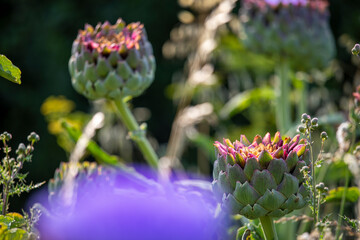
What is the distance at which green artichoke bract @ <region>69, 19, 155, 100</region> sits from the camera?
0.82m

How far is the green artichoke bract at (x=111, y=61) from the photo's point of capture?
824 mm

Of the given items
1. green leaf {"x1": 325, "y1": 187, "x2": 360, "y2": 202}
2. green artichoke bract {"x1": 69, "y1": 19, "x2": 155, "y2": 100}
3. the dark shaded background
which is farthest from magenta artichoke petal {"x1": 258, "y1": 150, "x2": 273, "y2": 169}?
the dark shaded background

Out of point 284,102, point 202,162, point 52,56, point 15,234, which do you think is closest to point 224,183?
point 15,234

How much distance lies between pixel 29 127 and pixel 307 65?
1849mm

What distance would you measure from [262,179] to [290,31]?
75 centimetres

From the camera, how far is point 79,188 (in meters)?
0.67

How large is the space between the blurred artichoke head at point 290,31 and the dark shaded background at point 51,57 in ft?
4.37

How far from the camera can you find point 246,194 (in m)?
0.50

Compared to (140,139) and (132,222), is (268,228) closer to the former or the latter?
(132,222)

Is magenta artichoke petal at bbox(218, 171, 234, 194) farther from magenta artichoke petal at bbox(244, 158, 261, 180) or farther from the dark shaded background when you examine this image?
the dark shaded background

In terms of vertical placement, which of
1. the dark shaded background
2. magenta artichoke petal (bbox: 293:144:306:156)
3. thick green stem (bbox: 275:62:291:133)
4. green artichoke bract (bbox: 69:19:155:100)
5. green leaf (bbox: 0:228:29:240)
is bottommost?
green leaf (bbox: 0:228:29:240)

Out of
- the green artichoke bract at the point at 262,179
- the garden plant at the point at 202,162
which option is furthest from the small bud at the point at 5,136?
the green artichoke bract at the point at 262,179

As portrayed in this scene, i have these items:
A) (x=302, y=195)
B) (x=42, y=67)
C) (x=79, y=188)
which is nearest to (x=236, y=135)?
(x=79, y=188)

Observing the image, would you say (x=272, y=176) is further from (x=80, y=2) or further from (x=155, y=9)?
(x=80, y=2)
